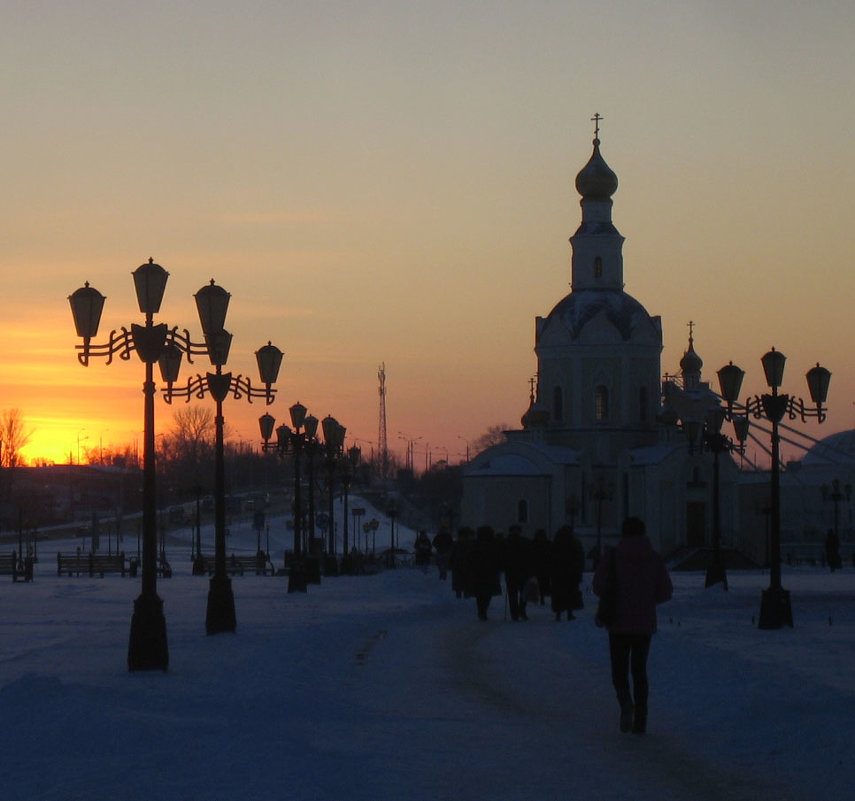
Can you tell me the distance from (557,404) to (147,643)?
2694 inches

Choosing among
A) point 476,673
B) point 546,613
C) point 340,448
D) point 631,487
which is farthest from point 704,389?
point 476,673

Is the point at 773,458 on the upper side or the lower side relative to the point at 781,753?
upper

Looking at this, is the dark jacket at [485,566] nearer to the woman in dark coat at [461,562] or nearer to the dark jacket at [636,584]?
the woman in dark coat at [461,562]

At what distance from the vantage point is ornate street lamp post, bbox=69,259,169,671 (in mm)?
15133

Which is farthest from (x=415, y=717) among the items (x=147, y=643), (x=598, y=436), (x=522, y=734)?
(x=598, y=436)

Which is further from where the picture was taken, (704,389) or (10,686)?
(704,389)

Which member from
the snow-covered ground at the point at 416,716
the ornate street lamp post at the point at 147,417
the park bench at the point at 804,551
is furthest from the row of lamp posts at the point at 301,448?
the park bench at the point at 804,551

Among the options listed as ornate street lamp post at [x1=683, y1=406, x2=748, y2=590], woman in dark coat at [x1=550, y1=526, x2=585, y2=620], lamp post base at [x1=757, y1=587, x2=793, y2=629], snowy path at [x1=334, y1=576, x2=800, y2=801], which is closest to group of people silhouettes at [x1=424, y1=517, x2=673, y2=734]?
woman in dark coat at [x1=550, y1=526, x2=585, y2=620]

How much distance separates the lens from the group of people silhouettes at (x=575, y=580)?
11984mm

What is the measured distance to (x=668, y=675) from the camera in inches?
608

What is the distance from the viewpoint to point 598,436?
268ft

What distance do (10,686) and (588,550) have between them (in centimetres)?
6570

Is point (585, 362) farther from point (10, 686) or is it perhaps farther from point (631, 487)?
point (10, 686)

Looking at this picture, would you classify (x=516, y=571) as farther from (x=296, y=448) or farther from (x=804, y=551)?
(x=804, y=551)
